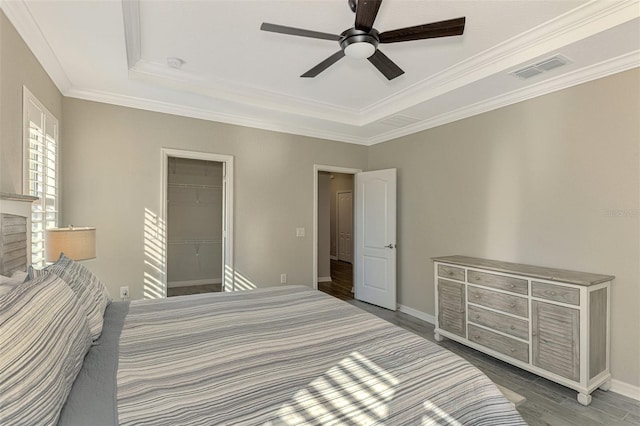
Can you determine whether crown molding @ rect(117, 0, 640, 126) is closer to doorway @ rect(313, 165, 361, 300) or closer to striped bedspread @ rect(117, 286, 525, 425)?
doorway @ rect(313, 165, 361, 300)

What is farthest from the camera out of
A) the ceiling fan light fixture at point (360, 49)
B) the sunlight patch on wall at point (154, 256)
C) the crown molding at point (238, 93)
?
the sunlight patch on wall at point (154, 256)

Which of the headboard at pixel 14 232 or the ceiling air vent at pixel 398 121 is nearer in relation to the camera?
the headboard at pixel 14 232

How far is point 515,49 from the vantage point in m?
2.64

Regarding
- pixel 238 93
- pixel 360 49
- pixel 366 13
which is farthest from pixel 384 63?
pixel 238 93

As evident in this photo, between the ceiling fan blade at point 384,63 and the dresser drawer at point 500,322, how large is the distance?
7.69ft

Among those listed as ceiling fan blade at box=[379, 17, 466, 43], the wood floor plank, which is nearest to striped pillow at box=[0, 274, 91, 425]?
ceiling fan blade at box=[379, 17, 466, 43]

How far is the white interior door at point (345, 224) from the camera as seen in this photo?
8953 mm

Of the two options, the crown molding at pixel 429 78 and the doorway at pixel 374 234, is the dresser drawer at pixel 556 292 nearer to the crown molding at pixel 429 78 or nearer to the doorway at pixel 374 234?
the crown molding at pixel 429 78

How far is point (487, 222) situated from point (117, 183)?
163 inches

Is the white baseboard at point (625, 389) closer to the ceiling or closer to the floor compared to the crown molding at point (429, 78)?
closer to the floor

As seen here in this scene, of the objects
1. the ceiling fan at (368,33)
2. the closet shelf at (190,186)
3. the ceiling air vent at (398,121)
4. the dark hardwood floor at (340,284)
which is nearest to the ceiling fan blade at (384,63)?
the ceiling fan at (368,33)

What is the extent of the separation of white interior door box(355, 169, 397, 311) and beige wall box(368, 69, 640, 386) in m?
0.29

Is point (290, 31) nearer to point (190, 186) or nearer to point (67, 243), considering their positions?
point (67, 243)

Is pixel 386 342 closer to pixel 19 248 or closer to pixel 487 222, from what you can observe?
pixel 19 248
